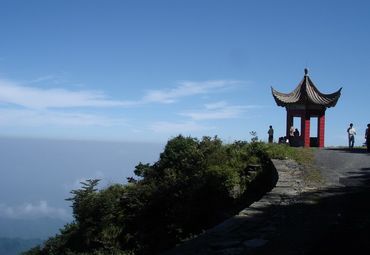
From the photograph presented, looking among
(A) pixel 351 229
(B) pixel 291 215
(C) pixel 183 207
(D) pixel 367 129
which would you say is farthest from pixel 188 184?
(D) pixel 367 129

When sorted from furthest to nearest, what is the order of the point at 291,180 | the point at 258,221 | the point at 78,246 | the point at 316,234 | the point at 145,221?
the point at 78,246, the point at 145,221, the point at 291,180, the point at 258,221, the point at 316,234

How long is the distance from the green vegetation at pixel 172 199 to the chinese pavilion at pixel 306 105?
6758 millimetres

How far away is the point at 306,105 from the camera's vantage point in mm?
28266

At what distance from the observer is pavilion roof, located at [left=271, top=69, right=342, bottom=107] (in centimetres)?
2812

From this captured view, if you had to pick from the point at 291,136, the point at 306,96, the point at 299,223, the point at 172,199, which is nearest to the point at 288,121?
the point at 291,136

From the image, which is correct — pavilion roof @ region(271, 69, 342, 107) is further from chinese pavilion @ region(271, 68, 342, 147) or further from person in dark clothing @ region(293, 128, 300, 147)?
person in dark clothing @ region(293, 128, 300, 147)

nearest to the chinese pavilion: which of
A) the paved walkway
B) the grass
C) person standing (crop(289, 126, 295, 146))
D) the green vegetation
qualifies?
person standing (crop(289, 126, 295, 146))

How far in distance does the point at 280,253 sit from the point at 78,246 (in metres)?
15.7

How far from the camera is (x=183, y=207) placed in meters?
16.0

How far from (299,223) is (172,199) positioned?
9887 millimetres

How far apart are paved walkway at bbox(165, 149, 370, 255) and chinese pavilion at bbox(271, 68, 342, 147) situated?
1537 cm

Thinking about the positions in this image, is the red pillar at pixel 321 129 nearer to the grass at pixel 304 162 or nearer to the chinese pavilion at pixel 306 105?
the chinese pavilion at pixel 306 105

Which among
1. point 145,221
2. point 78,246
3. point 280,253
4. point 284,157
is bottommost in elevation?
point 78,246

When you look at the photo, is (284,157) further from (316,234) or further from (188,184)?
(316,234)
